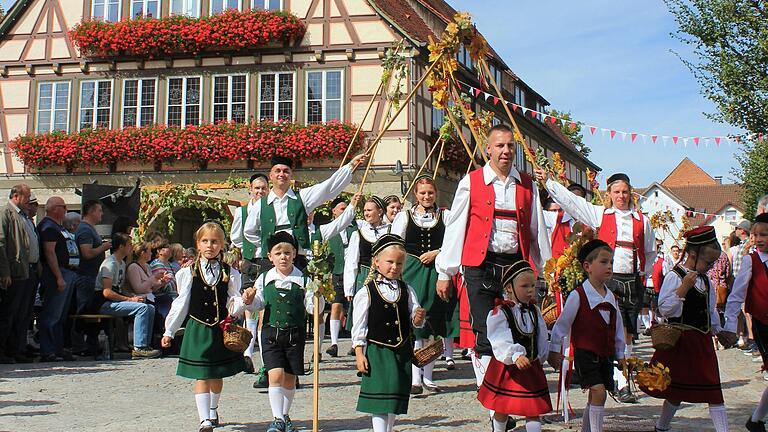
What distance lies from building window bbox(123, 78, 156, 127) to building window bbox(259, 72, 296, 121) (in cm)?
338

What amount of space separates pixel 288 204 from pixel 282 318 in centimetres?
147

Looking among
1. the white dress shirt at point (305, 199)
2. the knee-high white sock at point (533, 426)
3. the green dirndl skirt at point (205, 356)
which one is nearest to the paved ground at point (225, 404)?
the green dirndl skirt at point (205, 356)

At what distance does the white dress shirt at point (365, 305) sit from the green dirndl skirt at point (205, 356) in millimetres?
1423

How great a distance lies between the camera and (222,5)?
24719 millimetres

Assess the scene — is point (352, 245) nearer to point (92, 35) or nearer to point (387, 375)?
point (387, 375)

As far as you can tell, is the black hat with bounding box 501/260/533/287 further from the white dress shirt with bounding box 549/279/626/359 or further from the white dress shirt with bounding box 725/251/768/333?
the white dress shirt with bounding box 725/251/768/333

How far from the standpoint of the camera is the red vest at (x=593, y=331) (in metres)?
5.82

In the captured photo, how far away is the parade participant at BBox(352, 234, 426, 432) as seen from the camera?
5.73 m

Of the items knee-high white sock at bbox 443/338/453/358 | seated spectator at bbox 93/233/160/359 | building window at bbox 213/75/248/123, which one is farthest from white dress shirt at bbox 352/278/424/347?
building window at bbox 213/75/248/123

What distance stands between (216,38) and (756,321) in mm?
19549

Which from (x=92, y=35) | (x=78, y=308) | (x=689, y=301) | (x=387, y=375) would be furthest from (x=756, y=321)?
(x=92, y=35)

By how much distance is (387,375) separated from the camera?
5812 mm

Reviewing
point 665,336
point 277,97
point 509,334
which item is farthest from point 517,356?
point 277,97

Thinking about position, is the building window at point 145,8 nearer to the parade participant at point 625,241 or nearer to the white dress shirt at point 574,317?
the parade participant at point 625,241
